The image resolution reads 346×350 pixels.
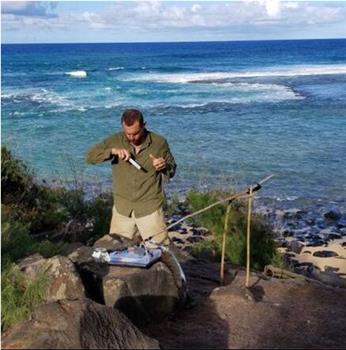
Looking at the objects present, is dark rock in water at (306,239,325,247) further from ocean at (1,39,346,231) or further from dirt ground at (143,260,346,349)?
dirt ground at (143,260,346,349)

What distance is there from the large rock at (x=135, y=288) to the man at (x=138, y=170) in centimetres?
97

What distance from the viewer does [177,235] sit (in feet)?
42.8

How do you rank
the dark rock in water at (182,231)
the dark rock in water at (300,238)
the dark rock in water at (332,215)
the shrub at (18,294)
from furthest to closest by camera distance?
the dark rock in water at (332,215) < the dark rock in water at (300,238) < the dark rock in water at (182,231) < the shrub at (18,294)

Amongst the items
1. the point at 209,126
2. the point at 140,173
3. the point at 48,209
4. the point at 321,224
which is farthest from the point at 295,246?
the point at 209,126

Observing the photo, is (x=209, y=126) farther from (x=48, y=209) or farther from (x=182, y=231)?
(x=48, y=209)

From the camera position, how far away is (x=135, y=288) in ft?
19.2

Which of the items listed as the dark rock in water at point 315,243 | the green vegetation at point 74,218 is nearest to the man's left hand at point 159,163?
the green vegetation at point 74,218

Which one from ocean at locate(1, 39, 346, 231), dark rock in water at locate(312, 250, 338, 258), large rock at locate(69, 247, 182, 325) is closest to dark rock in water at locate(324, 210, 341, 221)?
ocean at locate(1, 39, 346, 231)

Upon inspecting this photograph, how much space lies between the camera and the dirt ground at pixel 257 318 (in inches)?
223

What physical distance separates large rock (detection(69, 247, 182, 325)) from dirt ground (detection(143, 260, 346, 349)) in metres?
0.14

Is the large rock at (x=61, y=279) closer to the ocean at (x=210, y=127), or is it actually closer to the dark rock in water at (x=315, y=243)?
the dark rock in water at (x=315, y=243)

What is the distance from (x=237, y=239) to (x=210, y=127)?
687 inches

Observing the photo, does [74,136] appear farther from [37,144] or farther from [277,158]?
[277,158]

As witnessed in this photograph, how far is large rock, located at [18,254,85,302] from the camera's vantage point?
5559 millimetres
